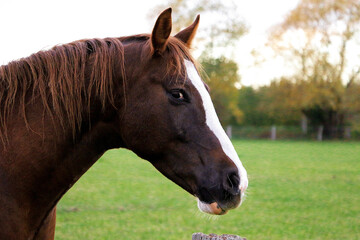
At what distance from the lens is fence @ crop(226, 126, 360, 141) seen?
3653 cm

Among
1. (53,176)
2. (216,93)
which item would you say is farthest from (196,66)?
(216,93)

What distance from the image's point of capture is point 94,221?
6875 mm

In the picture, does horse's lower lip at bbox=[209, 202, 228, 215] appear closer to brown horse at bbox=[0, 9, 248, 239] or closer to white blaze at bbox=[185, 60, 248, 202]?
brown horse at bbox=[0, 9, 248, 239]

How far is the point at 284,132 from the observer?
3844cm

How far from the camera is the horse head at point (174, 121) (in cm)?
197

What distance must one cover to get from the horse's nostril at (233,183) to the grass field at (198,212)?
257 cm

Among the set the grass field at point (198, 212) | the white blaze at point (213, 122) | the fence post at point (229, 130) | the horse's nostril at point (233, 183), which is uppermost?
the white blaze at point (213, 122)

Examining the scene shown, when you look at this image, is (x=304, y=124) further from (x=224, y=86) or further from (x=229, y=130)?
(x=224, y=86)

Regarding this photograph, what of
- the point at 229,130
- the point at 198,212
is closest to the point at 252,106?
the point at 229,130

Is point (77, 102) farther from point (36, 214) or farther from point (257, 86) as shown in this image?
point (257, 86)

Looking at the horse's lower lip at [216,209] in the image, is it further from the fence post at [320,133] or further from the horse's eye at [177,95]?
the fence post at [320,133]

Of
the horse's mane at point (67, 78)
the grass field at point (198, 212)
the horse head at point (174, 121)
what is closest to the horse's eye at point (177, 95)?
the horse head at point (174, 121)

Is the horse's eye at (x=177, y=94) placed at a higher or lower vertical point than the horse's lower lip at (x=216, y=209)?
higher

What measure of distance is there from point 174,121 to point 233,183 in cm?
42
